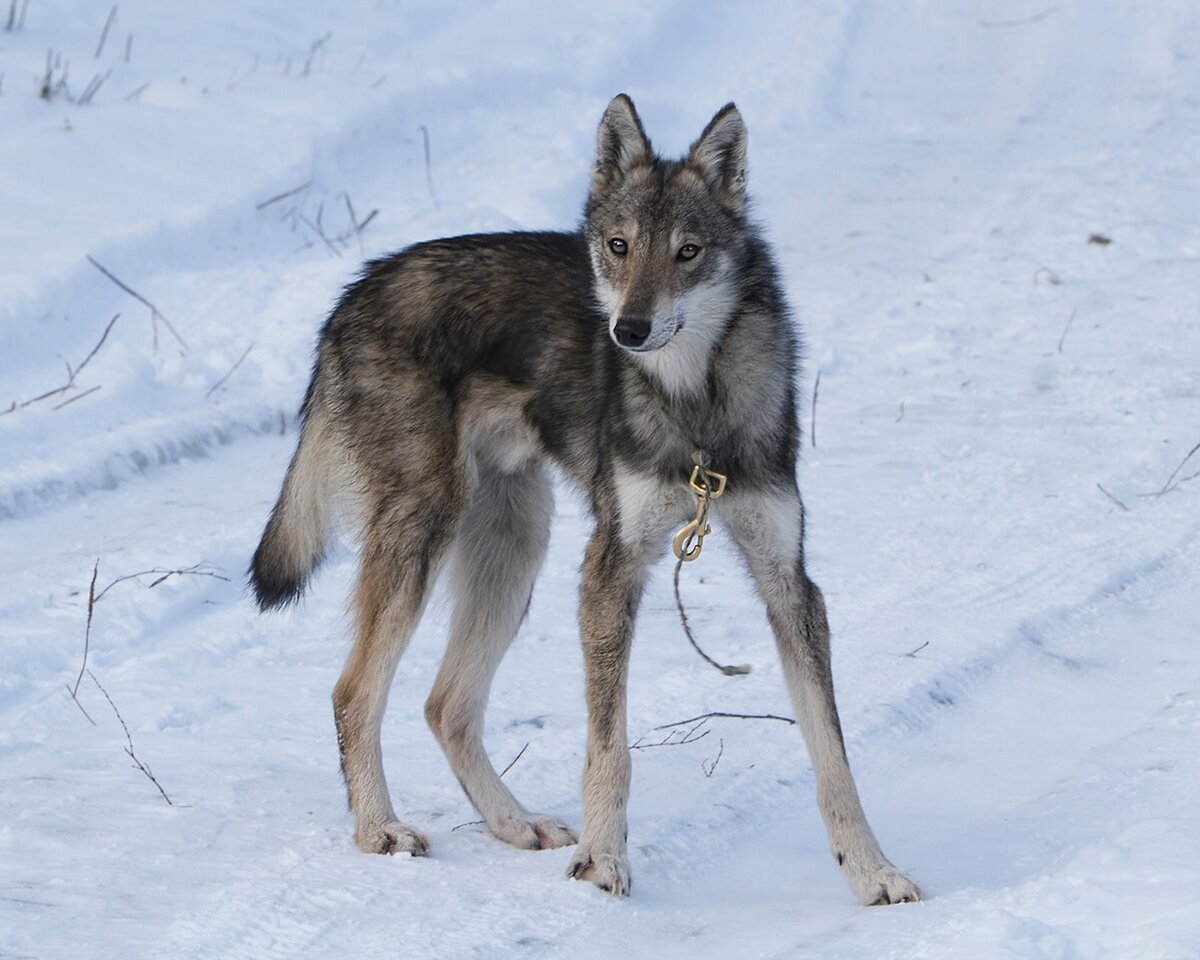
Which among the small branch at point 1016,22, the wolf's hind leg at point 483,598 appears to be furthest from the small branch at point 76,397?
the small branch at point 1016,22

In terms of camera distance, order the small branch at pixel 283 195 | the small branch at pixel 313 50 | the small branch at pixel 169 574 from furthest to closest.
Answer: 1. the small branch at pixel 313 50
2. the small branch at pixel 283 195
3. the small branch at pixel 169 574

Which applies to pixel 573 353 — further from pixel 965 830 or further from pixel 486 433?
pixel 965 830

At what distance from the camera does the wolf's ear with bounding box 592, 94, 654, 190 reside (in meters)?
4.54

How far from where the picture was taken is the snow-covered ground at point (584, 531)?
3846 millimetres

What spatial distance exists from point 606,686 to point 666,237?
3.83ft

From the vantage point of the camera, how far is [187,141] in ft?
34.1

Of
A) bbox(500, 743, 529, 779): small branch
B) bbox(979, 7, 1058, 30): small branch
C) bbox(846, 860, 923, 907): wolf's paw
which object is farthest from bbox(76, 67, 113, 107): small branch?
bbox(979, 7, 1058, 30): small branch

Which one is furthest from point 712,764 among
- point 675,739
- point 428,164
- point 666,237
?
point 428,164

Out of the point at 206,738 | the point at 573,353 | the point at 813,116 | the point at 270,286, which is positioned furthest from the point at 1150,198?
the point at 206,738

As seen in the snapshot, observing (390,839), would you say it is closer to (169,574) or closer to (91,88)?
(169,574)

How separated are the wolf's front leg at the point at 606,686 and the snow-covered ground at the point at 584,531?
0.45 ft

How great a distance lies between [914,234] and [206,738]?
22.9ft

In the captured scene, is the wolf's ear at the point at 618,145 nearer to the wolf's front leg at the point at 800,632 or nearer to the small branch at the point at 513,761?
the wolf's front leg at the point at 800,632

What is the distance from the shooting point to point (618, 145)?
4590mm
